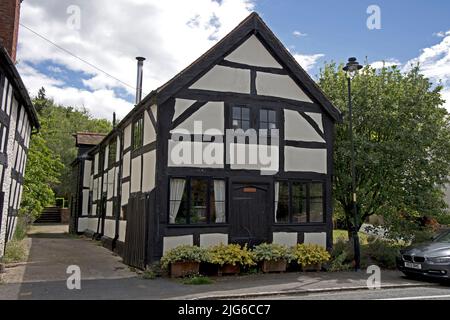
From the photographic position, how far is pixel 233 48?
13.5 metres

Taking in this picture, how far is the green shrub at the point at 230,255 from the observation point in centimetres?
1168

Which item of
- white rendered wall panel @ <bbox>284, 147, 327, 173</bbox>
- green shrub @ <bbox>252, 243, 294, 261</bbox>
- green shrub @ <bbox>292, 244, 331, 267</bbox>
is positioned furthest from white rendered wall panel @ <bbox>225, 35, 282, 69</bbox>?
green shrub @ <bbox>292, 244, 331, 267</bbox>

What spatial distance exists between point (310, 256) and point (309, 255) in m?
0.06

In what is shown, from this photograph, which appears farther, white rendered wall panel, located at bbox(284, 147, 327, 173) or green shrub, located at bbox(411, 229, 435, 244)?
green shrub, located at bbox(411, 229, 435, 244)

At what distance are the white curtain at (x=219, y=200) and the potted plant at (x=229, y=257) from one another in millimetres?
940

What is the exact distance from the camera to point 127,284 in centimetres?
1043

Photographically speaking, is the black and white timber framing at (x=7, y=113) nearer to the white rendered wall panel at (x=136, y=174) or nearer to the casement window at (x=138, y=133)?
the casement window at (x=138, y=133)

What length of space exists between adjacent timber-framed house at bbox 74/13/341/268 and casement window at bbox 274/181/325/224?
0.11 ft

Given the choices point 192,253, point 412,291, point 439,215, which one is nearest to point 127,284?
point 192,253

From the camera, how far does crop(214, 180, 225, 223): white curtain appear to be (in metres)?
12.8

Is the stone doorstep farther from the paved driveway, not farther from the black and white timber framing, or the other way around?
the black and white timber framing

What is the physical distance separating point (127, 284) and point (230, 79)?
6839 millimetres

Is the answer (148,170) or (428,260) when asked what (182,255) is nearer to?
(148,170)
